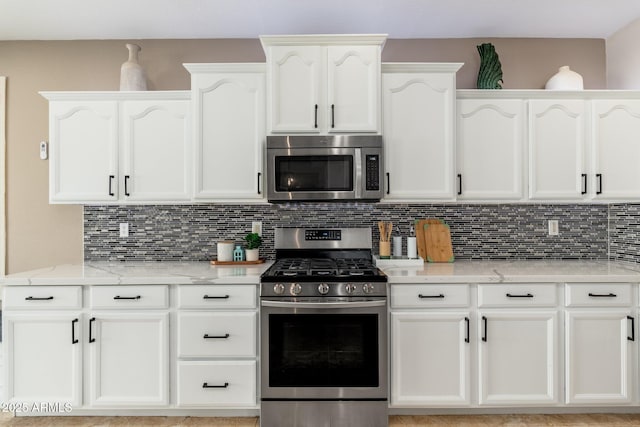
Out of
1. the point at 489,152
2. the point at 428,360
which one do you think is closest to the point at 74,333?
the point at 428,360

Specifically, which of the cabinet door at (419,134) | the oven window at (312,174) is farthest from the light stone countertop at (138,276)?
the cabinet door at (419,134)

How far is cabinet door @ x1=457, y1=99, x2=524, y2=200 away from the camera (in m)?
2.58

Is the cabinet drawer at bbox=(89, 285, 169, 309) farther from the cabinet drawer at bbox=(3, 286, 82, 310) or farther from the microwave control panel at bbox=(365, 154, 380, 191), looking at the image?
the microwave control panel at bbox=(365, 154, 380, 191)

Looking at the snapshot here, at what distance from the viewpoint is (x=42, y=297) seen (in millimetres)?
2225

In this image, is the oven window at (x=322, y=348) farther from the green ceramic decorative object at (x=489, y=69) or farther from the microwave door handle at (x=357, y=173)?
the green ceramic decorative object at (x=489, y=69)

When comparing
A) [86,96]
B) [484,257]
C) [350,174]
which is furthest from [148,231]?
[484,257]

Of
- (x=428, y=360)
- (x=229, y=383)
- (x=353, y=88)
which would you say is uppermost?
(x=353, y=88)

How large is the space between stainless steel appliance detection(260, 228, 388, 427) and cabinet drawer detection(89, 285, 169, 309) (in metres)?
0.62

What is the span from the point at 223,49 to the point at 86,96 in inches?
40.9

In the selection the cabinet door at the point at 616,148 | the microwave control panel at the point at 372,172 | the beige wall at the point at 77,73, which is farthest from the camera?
the beige wall at the point at 77,73

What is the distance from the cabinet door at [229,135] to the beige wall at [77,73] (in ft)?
1.75

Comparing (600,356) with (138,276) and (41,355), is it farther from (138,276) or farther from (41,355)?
(41,355)

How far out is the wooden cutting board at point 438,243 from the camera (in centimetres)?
279

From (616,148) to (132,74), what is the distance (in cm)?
343
